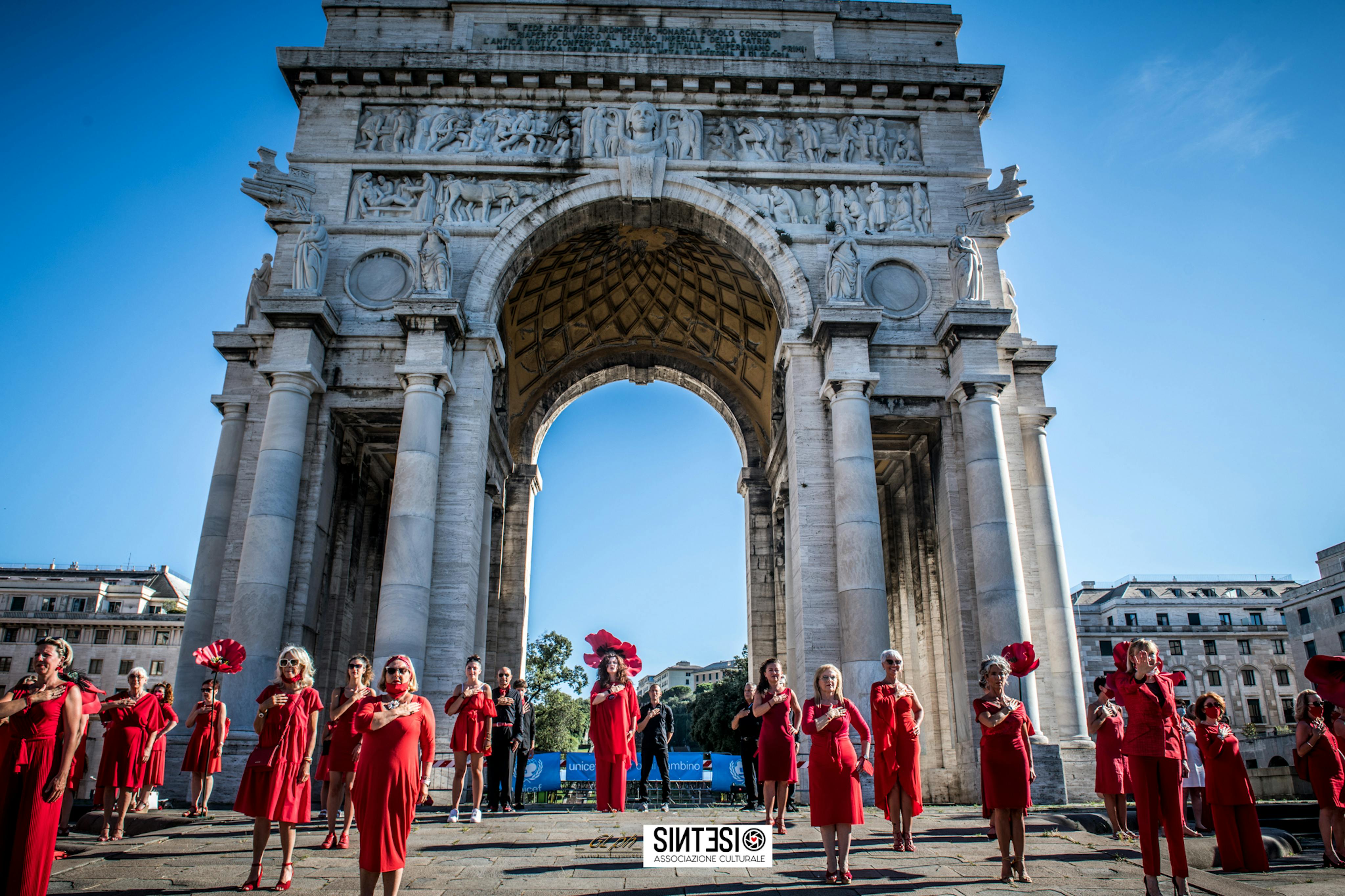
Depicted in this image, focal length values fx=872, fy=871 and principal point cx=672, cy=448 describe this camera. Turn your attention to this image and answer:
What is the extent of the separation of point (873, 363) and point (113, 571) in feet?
213

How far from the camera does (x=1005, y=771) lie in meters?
7.10

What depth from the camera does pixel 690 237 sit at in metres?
23.2

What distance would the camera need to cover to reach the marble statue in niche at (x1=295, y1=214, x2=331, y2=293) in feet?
56.0

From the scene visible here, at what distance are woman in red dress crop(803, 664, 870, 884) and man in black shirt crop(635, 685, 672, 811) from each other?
17.6ft

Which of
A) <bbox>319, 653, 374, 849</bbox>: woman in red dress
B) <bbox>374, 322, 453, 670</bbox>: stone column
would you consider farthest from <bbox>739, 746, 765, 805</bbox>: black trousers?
<bbox>319, 653, 374, 849</bbox>: woman in red dress

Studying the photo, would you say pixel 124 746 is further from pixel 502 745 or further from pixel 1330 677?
pixel 1330 677

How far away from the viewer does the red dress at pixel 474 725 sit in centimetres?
1082

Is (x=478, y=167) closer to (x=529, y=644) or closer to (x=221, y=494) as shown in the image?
(x=221, y=494)

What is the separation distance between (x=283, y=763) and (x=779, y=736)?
4.97 m

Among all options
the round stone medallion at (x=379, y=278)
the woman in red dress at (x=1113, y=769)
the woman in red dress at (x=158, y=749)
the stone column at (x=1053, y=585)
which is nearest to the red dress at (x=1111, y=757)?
the woman in red dress at (x=1113, y=769)

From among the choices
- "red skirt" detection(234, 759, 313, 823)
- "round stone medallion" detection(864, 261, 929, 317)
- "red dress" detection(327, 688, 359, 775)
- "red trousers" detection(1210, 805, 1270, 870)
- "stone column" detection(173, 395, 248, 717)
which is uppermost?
"round stone medallion" detection(864, 261, 929, 317)

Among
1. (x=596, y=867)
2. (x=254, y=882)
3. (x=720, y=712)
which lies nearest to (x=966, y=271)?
(x=596, y=867)

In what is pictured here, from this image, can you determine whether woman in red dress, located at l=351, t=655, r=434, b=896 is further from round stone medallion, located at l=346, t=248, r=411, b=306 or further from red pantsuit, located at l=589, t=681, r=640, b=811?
round stone medallion, located at l=346, t=248, r=411, b=306

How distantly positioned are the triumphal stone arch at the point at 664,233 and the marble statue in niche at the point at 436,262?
6cm
